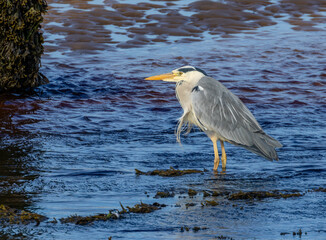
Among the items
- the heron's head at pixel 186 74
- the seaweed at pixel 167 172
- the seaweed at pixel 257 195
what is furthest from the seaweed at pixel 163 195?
the heron's head at pixel 186 74

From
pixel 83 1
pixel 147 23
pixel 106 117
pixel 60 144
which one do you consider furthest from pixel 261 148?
pixel 83 1

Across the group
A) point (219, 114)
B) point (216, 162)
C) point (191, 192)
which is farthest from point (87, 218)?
point (219, 114)

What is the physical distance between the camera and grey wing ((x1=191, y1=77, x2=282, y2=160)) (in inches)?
297

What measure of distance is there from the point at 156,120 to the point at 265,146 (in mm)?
2896

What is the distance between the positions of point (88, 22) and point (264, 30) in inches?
178

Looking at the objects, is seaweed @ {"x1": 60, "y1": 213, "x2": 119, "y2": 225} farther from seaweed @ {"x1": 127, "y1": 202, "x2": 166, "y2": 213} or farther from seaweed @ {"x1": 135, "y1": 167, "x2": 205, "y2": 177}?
seaweed @ {"x1": 135, "y1": 167, "x2": 205, "y2": 177}

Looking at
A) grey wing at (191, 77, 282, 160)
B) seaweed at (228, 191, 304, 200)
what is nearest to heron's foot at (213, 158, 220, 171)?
grey wing at (191, 77, 282, 160)

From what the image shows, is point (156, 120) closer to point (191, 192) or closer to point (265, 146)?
point (265, 146)

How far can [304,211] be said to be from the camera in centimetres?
585

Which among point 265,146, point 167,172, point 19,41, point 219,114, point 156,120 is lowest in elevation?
point 156,120

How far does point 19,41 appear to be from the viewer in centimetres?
1085

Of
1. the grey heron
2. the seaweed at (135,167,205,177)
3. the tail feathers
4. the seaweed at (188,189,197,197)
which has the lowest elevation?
the seaweed at (135,167,205,177)

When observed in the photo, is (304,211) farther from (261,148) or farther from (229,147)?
(229,147)

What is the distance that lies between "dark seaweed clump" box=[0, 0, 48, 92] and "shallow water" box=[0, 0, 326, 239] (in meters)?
0.34
